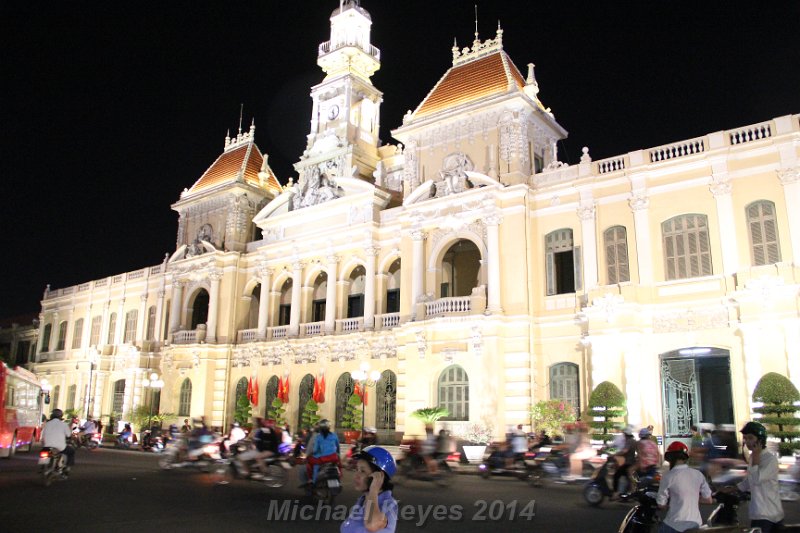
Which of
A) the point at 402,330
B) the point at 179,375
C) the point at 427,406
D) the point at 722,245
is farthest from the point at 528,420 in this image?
→ the point at 179,375

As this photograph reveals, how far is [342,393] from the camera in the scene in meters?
32.2

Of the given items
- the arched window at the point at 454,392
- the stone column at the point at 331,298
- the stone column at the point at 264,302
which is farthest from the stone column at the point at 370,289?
the stone column at the point at 264,302

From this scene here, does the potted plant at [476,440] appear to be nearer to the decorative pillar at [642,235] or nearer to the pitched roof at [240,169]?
the decorative pillar at [642,235]

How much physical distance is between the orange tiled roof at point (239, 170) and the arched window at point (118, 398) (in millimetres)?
12966

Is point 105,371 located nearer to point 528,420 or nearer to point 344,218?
point 344,218

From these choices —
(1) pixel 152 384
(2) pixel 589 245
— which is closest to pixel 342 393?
(1) pixel 152 384

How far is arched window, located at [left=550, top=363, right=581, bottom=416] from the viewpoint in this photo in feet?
81.8

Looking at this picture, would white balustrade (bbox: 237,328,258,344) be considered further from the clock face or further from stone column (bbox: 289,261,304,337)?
the clock face

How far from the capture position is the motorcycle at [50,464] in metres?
14.4

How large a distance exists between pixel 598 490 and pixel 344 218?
22.2m

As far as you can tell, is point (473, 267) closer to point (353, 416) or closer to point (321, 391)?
point (353, 416)

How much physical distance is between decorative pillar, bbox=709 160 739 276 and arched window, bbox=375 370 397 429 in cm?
1441

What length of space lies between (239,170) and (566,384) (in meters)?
22.7

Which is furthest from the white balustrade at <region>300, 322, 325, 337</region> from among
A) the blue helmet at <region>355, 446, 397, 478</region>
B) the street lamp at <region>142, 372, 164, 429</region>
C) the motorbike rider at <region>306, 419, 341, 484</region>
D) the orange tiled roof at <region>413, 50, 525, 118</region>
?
the blue helmet at <region>355, 446, 397, 478</region>
